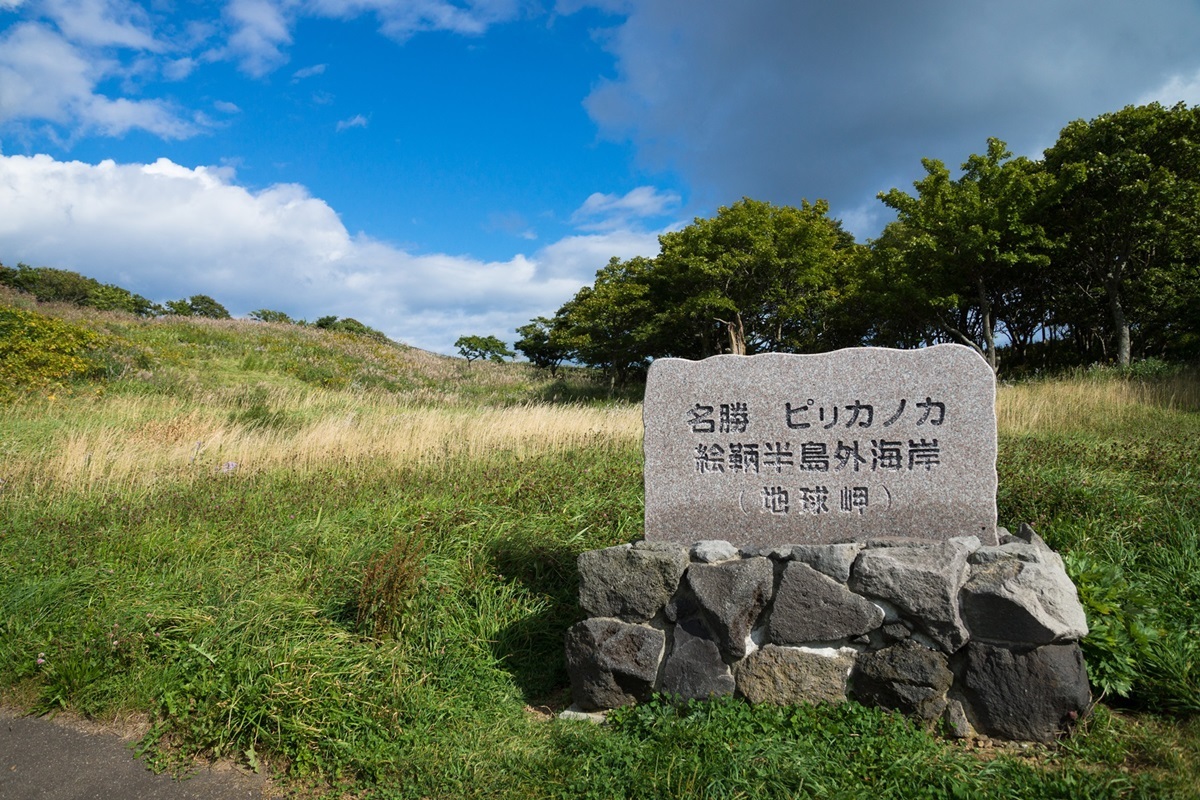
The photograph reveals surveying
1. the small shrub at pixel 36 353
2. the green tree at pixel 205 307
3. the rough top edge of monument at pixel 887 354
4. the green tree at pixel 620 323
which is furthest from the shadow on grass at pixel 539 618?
the green tree at pixel 205 307

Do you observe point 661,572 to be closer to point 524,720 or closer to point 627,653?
point 627,653

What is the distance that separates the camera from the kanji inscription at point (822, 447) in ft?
11.7

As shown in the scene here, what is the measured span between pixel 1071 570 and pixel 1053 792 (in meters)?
1.27

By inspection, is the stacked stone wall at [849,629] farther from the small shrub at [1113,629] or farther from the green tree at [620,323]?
the green tree at [620,323]

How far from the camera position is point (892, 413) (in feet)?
11.9

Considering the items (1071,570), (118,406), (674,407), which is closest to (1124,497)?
(1071,570)

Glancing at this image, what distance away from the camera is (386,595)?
12.8ft

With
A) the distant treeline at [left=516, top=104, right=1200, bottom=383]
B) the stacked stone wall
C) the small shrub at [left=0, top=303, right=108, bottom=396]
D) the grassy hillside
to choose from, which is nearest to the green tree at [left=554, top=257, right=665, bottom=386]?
the distant treeline at [left=516, top=104, right=1200, bottom=383]

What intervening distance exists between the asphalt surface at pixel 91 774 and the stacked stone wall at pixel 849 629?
1.69 m

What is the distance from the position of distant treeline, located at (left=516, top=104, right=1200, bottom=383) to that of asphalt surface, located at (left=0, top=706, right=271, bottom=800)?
13841 mm

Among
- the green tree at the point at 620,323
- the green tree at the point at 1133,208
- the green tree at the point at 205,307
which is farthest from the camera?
the green tree at the point at 205,307

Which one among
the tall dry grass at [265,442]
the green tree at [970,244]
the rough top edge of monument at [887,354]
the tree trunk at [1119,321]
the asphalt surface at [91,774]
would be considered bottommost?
the asphalt surface at [91,774]

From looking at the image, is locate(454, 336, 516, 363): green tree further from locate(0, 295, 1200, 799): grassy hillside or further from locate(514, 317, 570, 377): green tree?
locate(0, 295, 1200, 799): grassy hillside

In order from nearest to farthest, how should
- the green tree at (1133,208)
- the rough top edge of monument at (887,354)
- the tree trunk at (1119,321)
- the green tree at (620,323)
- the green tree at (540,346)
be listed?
the rough top edge of monument at (887,354)
the green tree at (1133,208)
the tree trunk at (1119,321)
the green tree at (620,323)
the green tree at (540,346)
